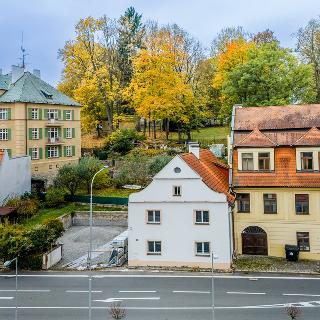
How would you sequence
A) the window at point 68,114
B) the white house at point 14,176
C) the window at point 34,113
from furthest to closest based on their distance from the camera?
1. the window at point 68,114
2. the window at point 34,113
3. the white house at point 14,176

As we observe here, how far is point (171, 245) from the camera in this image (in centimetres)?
3256

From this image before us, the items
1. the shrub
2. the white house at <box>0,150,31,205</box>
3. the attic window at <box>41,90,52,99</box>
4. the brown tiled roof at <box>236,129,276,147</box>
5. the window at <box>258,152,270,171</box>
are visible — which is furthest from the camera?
the attic window at <box>41,90,52,99</box>

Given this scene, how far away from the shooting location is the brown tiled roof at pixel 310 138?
3397 centimetres

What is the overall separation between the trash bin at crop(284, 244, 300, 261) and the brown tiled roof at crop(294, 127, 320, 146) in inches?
310

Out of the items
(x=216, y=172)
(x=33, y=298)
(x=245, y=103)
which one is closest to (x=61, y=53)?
(x=245, y=103)

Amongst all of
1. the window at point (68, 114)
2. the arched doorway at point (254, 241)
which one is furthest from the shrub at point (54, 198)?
the arched doorway at point (254, 241)

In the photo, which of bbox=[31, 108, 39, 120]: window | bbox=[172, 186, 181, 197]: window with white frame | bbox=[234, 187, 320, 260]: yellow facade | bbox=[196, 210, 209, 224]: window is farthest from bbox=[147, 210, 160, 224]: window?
bbox=[31, 108, 39, 120]: window

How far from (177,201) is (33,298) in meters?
12.1

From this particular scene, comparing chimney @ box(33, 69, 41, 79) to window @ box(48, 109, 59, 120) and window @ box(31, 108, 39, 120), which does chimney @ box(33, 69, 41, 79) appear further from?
window @ box(31, 108, 39, 120)

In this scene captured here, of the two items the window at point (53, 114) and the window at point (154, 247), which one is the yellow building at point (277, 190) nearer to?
the window at point (154, 247)

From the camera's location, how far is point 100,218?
152 ft

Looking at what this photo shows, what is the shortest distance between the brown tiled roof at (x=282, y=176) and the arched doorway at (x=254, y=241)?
3.53m

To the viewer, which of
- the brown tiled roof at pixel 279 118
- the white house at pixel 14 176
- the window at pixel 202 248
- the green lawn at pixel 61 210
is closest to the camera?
the window at pixel 202 248

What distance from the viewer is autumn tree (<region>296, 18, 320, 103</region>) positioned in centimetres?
6538
